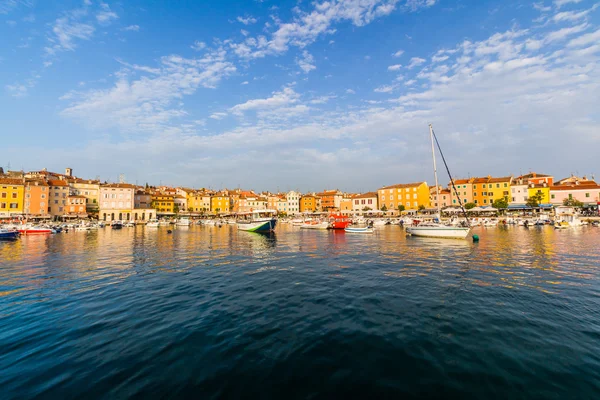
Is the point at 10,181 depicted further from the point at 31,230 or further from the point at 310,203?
the point at 310,203

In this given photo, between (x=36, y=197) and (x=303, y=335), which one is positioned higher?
(x=36, y=197)

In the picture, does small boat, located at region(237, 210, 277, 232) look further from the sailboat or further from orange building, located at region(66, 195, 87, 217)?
orange building, located at region(66, 195, 87, 217)

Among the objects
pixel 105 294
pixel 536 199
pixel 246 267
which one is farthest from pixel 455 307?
pixel 536 199

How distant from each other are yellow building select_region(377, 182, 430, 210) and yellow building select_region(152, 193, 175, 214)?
82225 millimetres

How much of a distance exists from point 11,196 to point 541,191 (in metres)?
143

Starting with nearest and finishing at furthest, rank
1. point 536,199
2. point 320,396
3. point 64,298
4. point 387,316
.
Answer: point 320,396 < point 387,316 < point 64,298 < point 536,199

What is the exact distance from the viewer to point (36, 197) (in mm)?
72625

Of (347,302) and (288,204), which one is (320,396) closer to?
(347,302)

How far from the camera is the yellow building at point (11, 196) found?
6719 centimetres

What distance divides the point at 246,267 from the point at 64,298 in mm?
8837

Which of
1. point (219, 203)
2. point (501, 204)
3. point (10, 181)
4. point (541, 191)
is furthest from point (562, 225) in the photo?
point (10, 181)

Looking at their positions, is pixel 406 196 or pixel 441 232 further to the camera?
pixel 406 196

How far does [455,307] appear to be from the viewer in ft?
30.7

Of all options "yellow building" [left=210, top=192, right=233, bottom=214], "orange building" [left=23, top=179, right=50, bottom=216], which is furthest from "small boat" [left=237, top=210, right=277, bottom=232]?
"yellow building" [left=210, top=192, right=233, bottom=214]
